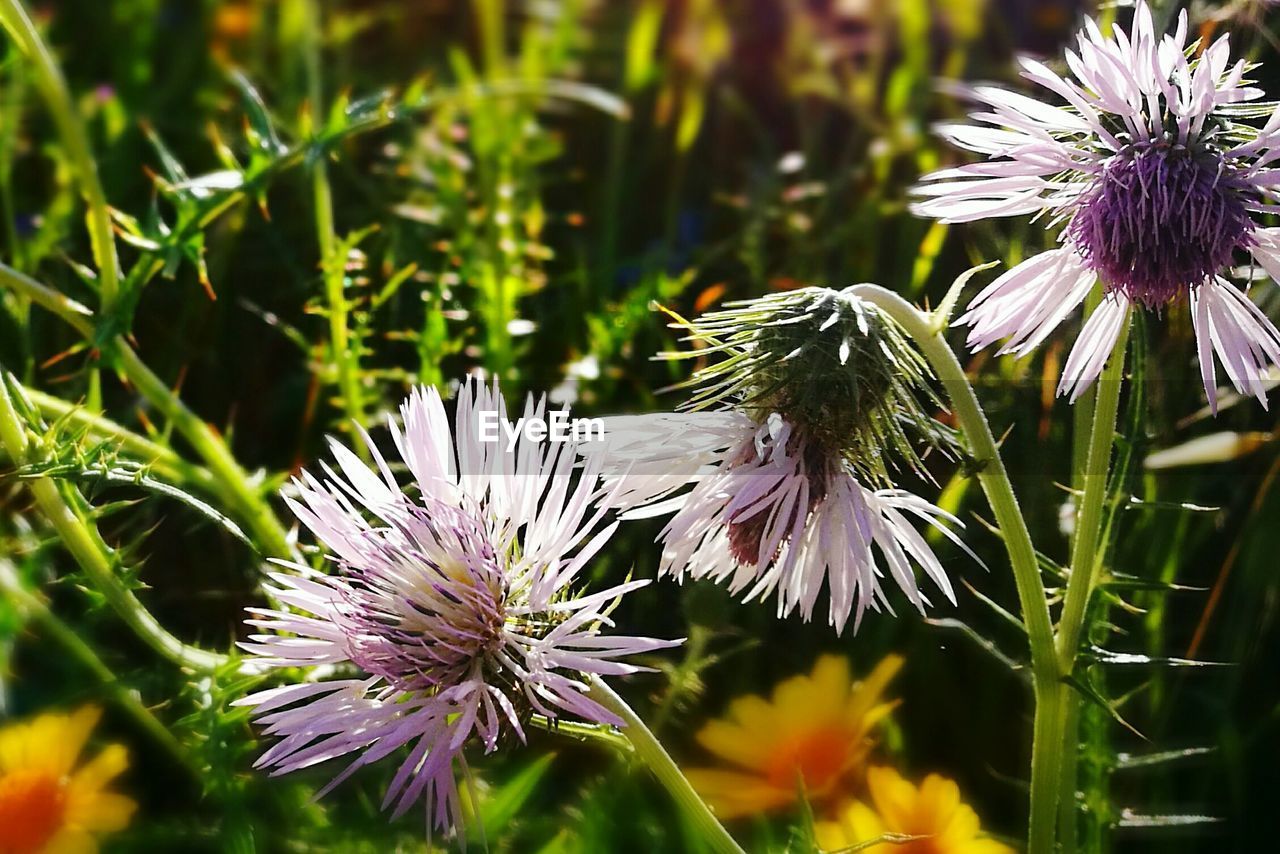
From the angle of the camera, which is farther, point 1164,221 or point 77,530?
point 77,530

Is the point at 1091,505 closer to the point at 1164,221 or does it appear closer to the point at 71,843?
the point at 1164,221

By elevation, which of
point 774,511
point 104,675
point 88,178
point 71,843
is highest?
point 88,178

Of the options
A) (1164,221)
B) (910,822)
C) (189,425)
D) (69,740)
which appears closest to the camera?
(1164,221)

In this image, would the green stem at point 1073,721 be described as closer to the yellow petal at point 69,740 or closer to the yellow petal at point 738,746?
the yellow petal at point 738,746

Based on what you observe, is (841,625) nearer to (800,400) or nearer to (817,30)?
(800,400)

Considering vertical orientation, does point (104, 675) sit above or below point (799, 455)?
below

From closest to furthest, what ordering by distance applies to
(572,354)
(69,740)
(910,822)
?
(910,822)
(69,740)
(572,354)

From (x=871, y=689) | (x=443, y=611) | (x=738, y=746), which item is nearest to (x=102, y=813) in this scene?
(x=443, y=611)
